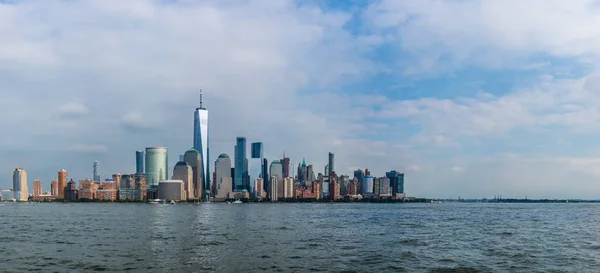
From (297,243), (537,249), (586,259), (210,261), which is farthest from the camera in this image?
(297,243)

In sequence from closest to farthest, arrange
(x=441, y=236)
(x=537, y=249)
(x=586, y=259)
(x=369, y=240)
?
(x=586, y=259) < (x=537, y=249) < (x=369, y=240) < (x=441, y=236)

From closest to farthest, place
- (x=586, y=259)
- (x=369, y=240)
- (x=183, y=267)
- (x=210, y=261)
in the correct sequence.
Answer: (x=183, y=267) < (x=210, y=261) < (x=586, y=259) < (x=369, y=240)

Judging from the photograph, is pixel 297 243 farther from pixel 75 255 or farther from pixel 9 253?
pixel 9 253

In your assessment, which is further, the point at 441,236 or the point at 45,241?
the point at 441,236

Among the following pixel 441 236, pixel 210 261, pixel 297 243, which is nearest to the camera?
pixel 210 261

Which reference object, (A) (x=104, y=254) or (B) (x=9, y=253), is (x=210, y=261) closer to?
(A) (x=104, y=254)

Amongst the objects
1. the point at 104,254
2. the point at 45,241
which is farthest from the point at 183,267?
the point at 45,241

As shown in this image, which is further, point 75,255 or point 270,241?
point 270,241

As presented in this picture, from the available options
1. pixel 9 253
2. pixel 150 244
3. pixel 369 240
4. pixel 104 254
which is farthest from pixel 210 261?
pixel 369 240
